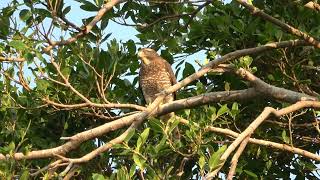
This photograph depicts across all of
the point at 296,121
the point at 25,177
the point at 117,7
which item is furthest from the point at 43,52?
the point at 296,121

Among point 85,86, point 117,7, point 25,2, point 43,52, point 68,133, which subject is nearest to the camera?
point 43,52

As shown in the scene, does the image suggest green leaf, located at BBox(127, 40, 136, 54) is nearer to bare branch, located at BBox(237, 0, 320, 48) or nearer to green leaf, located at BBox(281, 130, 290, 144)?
bare branch, located at BBox(237, 0, 320, 48)

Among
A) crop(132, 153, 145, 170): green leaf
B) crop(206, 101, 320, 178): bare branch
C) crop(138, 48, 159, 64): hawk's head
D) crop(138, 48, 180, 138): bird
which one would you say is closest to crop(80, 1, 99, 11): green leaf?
crop(206, 101, 320, 178): bare branch

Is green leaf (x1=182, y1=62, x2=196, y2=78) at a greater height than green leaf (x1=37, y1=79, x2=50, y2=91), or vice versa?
green leaf (x1=37, y1=79, x2=50, y2=91)

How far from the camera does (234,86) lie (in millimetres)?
6457

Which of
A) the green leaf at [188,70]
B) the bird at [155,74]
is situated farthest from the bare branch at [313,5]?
the bird at [155,74]

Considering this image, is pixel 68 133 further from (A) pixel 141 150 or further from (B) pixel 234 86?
(A) pixel 141 150

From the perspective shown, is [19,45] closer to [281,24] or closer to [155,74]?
[281,24]

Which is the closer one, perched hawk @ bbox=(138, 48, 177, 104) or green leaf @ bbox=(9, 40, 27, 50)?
green leaf @ bbox=(9, 40, 27, 50)

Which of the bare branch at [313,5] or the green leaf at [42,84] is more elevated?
the bare branch at [313,5]

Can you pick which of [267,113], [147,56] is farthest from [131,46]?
[267,113]

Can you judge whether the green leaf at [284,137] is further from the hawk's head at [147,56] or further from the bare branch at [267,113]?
the hawk's head at [147,56]

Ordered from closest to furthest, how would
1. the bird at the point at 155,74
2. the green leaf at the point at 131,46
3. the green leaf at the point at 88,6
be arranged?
1. the green leaf at the point at 88,6
2. the green leaf at the point at 131,46
3. the bird at the point at 155,74

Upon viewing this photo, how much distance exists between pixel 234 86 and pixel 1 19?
2.33 metres
